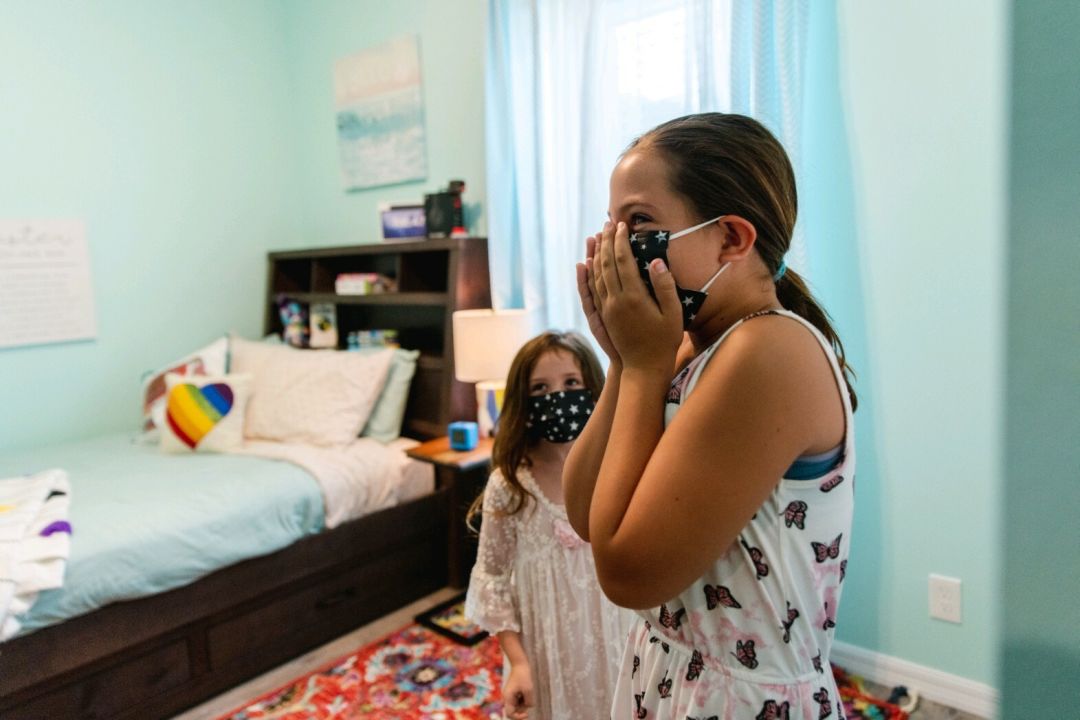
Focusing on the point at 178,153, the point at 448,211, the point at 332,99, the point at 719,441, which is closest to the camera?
the point at 719,441

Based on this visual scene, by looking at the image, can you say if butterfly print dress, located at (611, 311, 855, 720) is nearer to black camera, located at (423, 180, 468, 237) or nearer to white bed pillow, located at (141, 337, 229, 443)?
black camera, located at (423, 180, 468, 237)

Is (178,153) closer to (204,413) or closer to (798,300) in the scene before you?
(204,413)

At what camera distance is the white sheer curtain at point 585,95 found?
1.91 m

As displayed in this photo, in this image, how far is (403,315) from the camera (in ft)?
10.9

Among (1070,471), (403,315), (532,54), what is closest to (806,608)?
(1070,471)

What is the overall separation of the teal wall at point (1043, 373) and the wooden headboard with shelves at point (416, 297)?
8.22ft

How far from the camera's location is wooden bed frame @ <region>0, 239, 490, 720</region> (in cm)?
188

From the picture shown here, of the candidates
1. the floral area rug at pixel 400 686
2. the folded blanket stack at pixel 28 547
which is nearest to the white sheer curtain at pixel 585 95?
the floral area rug at pixel 400 686

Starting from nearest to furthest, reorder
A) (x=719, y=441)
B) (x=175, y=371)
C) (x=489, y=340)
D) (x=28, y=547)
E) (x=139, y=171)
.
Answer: (x=719, y=441) < (x=28, y=547) < (x=489, y=340) < (x=175, y=371) < (x=139, y=171)

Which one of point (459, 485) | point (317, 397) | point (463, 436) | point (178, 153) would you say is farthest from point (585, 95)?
point (178, 153)

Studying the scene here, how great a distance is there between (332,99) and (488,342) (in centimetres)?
175

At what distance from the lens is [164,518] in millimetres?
2092

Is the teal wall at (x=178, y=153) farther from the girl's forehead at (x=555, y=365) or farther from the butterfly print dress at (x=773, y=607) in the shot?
the butterfly print dress at (x=773, y=607)

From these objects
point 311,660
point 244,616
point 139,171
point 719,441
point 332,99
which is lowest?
point 311,660
